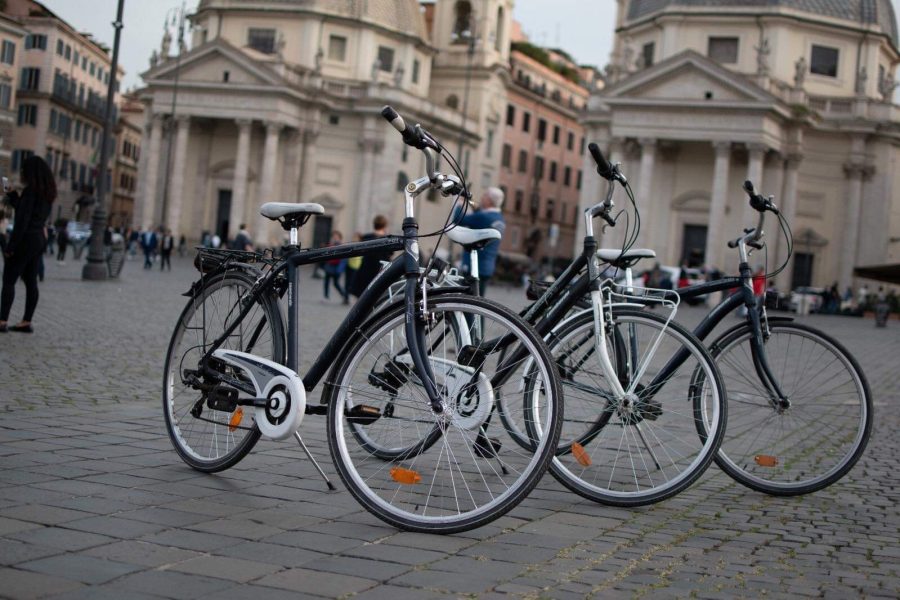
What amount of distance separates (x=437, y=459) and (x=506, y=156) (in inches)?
3574

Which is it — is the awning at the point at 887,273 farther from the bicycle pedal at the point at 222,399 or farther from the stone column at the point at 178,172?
the stone column at the point at 178,172

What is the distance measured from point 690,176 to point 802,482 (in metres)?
59.7

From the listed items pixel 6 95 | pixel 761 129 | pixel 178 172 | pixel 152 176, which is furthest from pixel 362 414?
pixel 6 95

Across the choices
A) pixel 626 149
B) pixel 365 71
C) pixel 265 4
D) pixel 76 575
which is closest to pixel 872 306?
pixel 626 149

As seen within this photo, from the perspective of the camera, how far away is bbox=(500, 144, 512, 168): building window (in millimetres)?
94938

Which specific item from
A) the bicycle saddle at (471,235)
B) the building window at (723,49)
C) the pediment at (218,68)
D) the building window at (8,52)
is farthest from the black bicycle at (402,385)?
the pediment at (218,68)

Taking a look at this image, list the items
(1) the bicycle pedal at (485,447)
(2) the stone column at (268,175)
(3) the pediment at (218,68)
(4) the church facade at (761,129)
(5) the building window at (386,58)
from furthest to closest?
(5) the building window at (386,58) → (2) the stone column at (268,175) → (3) the pediment at (218,68) → (4) the church facade at (761,129) → (1) the bicycle pedal at (485,447)

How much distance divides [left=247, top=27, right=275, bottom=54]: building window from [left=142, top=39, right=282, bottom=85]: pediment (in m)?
5.70

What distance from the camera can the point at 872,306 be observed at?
58812mm

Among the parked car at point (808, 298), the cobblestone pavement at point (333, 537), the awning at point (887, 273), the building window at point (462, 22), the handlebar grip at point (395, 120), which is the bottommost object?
the cobblestone pavement at point (333, 537)

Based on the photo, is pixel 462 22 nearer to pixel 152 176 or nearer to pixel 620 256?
pixel 152 176

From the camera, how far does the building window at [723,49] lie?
6575cm

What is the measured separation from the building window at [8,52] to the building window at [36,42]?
15.9 metres

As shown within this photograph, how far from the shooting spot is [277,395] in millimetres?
5602
